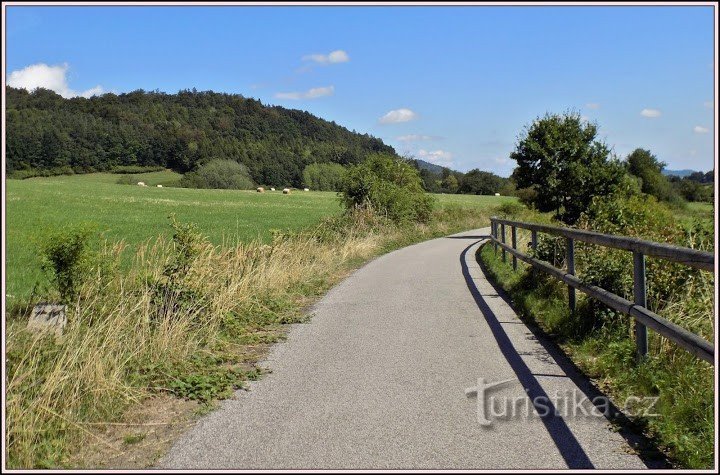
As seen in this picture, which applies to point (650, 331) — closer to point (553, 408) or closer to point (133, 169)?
point (553, 408)

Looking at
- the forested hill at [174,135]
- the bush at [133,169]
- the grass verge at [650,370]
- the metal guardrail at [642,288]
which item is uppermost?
the forested hill at [174,135]

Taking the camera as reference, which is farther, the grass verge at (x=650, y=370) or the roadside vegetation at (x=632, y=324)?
the roadside vegetation at (x=632, y=324)

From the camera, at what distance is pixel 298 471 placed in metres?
3.66

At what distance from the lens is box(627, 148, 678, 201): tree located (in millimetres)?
80625

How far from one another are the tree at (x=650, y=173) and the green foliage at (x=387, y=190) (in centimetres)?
5496

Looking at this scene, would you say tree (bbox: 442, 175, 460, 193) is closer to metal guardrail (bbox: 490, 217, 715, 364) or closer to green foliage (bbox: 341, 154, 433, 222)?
green foliage (bbox: 341, 154, 433, 222)

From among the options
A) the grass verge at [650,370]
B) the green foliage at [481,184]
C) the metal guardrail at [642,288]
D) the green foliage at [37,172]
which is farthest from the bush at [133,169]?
the metal guardrail at [642,288]

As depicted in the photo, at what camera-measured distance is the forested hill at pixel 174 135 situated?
302ft

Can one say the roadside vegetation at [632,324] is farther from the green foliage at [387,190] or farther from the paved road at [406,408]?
the green foliage at [387,190]

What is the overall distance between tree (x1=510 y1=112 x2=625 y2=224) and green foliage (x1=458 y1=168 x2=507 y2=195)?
316 ft

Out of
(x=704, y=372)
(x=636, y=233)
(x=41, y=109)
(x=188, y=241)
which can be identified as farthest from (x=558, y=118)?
(x=41, y=109)

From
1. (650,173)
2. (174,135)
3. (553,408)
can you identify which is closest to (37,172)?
(174,135)

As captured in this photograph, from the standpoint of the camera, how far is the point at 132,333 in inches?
248

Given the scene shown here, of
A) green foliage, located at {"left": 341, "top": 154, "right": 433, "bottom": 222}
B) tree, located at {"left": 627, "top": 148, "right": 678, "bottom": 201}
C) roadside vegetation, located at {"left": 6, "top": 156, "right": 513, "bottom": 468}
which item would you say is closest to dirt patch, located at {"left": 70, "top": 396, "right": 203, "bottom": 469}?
roadside vegetation, located at {"left": 6, "top": 156, "right": 513, "bottom": 468}
